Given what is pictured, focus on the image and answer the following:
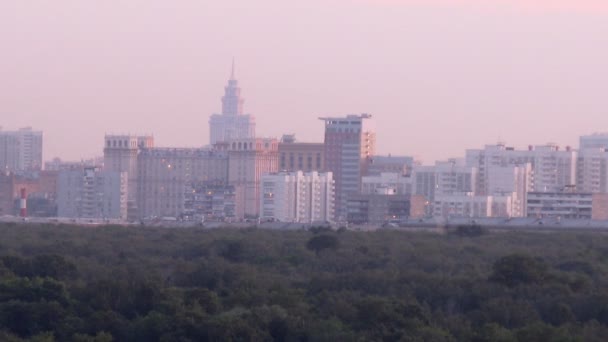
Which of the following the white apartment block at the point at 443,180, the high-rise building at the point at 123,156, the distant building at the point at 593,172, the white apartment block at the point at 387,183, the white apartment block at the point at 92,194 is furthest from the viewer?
the high-rise building at the point at 123,156

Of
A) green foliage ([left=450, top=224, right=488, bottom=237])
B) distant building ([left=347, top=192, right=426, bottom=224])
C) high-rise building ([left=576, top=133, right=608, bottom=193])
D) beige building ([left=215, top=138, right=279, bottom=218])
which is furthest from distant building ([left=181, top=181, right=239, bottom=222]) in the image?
green foliage ([left=450, top=224, right=488, bottom=237])

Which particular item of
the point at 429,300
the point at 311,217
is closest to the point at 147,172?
the point at 311,217

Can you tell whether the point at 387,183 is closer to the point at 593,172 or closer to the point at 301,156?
the point at 593,172

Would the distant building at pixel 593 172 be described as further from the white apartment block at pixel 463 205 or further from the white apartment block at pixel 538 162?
the white apartment block at pixel 463 205

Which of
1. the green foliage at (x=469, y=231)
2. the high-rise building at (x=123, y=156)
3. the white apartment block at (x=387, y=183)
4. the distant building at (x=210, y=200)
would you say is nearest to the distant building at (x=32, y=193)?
the high-rise building at (x=123, y=156)

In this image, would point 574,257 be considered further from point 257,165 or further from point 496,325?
point 257,165

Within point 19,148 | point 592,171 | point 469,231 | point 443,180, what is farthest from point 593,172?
point 19,148
